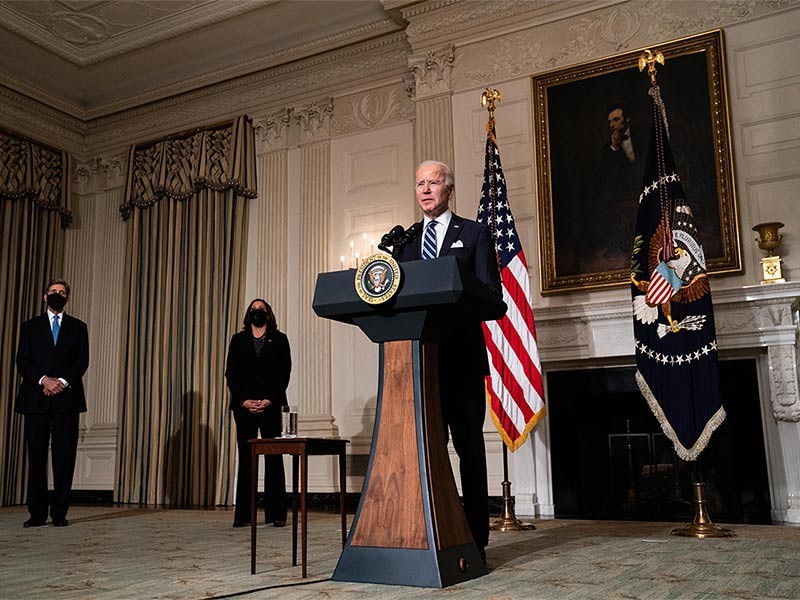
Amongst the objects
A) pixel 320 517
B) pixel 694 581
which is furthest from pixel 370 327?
pixel 320 517

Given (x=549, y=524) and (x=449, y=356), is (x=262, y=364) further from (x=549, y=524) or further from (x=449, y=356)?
(x=449, y=356)

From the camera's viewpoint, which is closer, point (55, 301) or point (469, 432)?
point (469, 432)

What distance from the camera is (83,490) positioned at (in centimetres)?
804

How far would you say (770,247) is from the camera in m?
5.09

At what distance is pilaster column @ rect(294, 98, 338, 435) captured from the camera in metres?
6.91

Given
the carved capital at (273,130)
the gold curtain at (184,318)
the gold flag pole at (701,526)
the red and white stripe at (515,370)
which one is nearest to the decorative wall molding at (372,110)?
the carved capital at (273,130)

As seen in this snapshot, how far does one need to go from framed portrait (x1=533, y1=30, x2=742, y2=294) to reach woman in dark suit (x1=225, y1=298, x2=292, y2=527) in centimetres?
210

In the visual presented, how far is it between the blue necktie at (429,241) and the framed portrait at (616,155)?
3.06m

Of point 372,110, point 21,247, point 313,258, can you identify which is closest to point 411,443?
point 313,258

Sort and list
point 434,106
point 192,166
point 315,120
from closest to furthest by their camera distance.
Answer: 1. point 434,106
2. point 315,120
3. point 192,166

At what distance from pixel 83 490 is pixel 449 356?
6465mm

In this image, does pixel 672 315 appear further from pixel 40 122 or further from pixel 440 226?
pixel 40 122

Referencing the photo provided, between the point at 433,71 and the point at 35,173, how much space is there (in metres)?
4.37

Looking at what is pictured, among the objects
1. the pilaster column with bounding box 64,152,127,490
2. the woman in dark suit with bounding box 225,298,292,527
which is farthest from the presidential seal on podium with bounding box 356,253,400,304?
the pilaster column with bounding box 64,152,127,490
